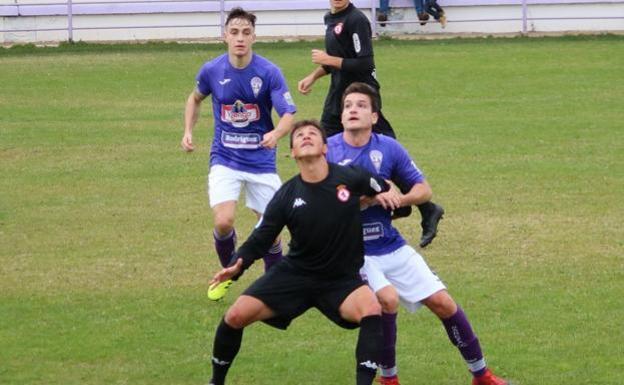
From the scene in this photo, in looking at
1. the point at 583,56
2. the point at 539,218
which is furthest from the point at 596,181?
the point at 583,56

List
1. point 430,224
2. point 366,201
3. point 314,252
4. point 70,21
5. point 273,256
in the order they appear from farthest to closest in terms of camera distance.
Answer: point 70,21 < point 430,224 < point 273,256 < point 366,201 < point 314,252

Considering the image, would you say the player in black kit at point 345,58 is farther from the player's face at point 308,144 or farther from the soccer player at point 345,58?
the player's face at point 308,144

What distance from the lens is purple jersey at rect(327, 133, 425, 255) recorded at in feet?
30.2

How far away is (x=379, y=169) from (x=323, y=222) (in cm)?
83

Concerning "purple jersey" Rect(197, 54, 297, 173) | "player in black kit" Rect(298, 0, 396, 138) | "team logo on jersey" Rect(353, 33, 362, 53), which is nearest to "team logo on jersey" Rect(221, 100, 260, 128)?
"purple jersey" Rect(197, 54, 297, 173)

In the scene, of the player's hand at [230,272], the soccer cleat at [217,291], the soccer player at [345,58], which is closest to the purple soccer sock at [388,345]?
the player's hand at [230,272]

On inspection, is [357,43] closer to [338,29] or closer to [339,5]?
[338,29]

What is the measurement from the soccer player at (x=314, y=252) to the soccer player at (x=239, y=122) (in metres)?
2.97

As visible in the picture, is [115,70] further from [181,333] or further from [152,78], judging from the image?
[181,333]

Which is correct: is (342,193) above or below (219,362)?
above

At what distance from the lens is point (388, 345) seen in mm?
9281

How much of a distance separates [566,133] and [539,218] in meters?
5.99

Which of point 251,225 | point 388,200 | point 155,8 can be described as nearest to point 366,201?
point 388,200

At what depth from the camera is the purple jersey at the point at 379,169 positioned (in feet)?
30.2
